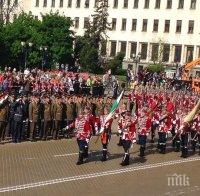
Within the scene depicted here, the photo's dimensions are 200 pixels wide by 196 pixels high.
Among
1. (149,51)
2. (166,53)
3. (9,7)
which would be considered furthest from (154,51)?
(9,7)

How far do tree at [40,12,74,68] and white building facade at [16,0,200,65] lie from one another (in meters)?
22.3

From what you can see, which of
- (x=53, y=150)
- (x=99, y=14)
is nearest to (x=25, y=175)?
(x=53, y=150)

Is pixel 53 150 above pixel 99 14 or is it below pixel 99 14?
below

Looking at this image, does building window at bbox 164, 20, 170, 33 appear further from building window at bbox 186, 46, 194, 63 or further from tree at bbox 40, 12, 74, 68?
tree at bbox 40, 12, 74, 68

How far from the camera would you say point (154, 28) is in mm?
87938

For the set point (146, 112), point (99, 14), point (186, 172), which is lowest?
point (186, 172)

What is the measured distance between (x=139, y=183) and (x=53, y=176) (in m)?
2.46

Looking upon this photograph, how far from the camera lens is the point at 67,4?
97.3 m

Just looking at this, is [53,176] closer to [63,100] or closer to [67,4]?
[63,100]

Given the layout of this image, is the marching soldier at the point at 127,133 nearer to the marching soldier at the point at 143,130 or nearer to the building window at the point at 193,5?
the marching soldier at the point at 143,130

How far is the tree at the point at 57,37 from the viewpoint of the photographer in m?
62.1

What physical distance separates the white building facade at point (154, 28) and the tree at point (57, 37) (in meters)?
22.3

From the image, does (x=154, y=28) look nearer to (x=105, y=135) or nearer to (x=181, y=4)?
(x=181, y=4)

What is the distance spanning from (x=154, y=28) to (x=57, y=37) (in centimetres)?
2855
